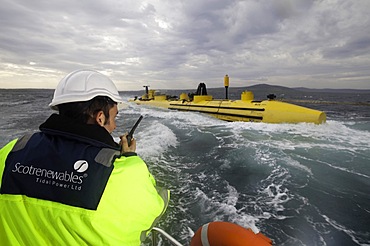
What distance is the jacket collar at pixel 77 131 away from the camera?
1209 millimetres

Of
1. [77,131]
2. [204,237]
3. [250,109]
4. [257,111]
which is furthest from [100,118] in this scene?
[250,109]

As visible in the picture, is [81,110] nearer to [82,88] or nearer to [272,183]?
[82,88]

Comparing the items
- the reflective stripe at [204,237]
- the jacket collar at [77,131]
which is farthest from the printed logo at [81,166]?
the reflective stripe at [204,237]

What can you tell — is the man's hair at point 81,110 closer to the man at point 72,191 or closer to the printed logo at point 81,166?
the man at point 72,191

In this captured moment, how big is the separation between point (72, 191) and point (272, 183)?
18.1 feet

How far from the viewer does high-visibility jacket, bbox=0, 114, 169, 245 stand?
1.03 m

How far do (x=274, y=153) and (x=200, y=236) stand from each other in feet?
22.4

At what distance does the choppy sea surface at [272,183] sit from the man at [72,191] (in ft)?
9.51

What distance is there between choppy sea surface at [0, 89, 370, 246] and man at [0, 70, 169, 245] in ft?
9.51

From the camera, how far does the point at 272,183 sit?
18.2 feet

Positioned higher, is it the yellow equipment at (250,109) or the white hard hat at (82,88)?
the white hard hat at (82,88)

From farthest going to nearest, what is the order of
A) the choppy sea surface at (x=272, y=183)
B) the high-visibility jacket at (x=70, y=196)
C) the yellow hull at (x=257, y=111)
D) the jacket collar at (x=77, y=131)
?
the yellow hull at (x=257, y=111), the choppy sea surface at (x=272, y=183), the jacket collar at (x=77, y=131), the high-visibility jacket at (x=70, y=196)

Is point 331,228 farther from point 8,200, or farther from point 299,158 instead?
point 8,200

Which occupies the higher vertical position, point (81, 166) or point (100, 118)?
point (100, 118)
